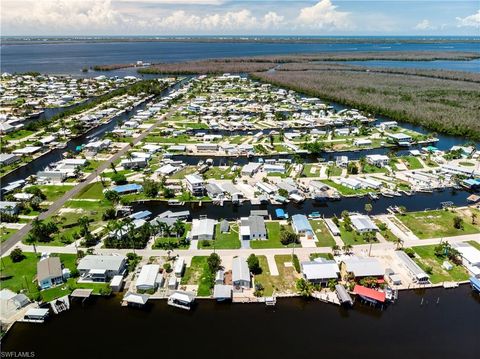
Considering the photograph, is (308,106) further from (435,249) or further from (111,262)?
(111,262)

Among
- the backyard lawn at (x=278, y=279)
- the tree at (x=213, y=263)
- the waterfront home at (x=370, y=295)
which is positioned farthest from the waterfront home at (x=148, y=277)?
the waterfront home at (x=370, y=295)

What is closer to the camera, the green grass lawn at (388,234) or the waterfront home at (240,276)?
the waterfront home at (240,276)

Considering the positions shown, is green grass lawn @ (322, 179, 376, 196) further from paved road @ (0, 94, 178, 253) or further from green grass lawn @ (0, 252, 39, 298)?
green grass lawn @ (0, 252, 39, 298)

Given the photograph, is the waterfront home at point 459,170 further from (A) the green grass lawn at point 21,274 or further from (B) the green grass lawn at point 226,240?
(A) the green grass lawn at point 21,274

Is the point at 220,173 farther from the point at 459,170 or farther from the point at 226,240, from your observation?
the point at 459,170

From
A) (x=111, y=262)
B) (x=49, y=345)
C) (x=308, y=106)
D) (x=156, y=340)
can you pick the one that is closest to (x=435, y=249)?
(x=156, y=340)

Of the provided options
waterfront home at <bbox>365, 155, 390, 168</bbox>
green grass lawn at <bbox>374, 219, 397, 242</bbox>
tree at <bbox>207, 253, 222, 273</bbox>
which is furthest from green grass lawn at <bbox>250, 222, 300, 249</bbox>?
waterfront home at <bbox>365, 155, 390, 168</bbox>
